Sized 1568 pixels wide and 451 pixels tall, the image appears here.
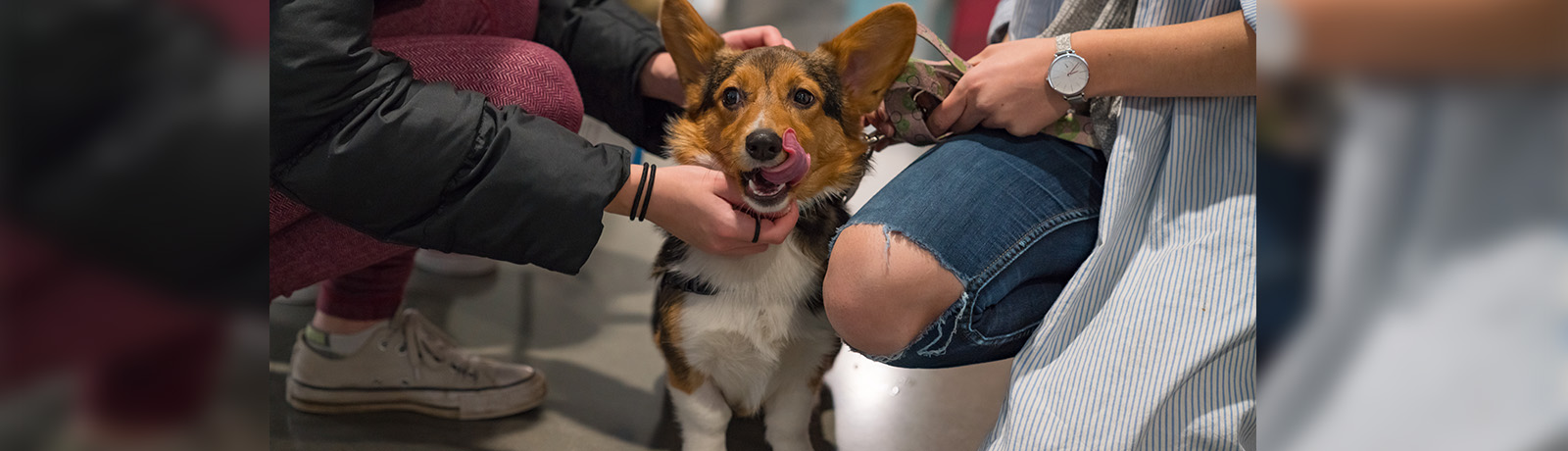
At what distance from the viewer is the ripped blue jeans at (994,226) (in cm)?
135

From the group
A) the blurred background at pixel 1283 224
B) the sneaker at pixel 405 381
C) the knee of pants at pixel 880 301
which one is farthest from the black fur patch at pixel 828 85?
the blurred background at pixel 1283 224

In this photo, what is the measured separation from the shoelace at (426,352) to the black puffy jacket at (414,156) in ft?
Answer: 1.95

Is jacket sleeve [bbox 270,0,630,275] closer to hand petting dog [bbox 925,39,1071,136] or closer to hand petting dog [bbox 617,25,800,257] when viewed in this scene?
hand petting dog [bbox 617,25,800,257]

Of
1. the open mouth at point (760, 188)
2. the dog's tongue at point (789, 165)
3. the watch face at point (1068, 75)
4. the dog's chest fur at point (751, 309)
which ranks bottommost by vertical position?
the dog's chest fur at point (751, 309)

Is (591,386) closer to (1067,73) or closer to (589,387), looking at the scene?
(589,387)

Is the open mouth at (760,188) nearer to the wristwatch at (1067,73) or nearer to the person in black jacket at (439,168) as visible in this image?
the person in black jacket at (439,168)

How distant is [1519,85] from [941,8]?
3591 millimetres

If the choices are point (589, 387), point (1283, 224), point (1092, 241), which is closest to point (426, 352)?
point (589, 387)

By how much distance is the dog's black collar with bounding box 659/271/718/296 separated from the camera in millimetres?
1563

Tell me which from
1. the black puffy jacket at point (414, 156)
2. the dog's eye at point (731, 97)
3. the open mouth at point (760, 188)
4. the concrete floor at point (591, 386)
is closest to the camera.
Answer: the black puffy jacket at point (414, 156)

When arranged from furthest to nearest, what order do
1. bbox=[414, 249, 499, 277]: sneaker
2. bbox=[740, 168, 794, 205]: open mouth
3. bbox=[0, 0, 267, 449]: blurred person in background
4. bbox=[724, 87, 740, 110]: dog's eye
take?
bbox=[414, 249, 499, 277]: sneaker < bbox=[724, 87, 740, 110]: dog's eye < bbox=[740, 168, 794, 205]: open mouth < bbox=[0, 0, 267, 449]: blurred person in background

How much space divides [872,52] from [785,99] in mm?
167

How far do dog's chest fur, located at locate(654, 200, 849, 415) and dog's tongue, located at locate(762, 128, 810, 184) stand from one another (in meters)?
0.18

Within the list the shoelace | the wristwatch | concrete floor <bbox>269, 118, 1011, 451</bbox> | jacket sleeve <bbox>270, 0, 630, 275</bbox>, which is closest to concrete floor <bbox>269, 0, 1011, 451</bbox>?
concrete floor <bbox>269, 118, 1011, 451</bbox>
